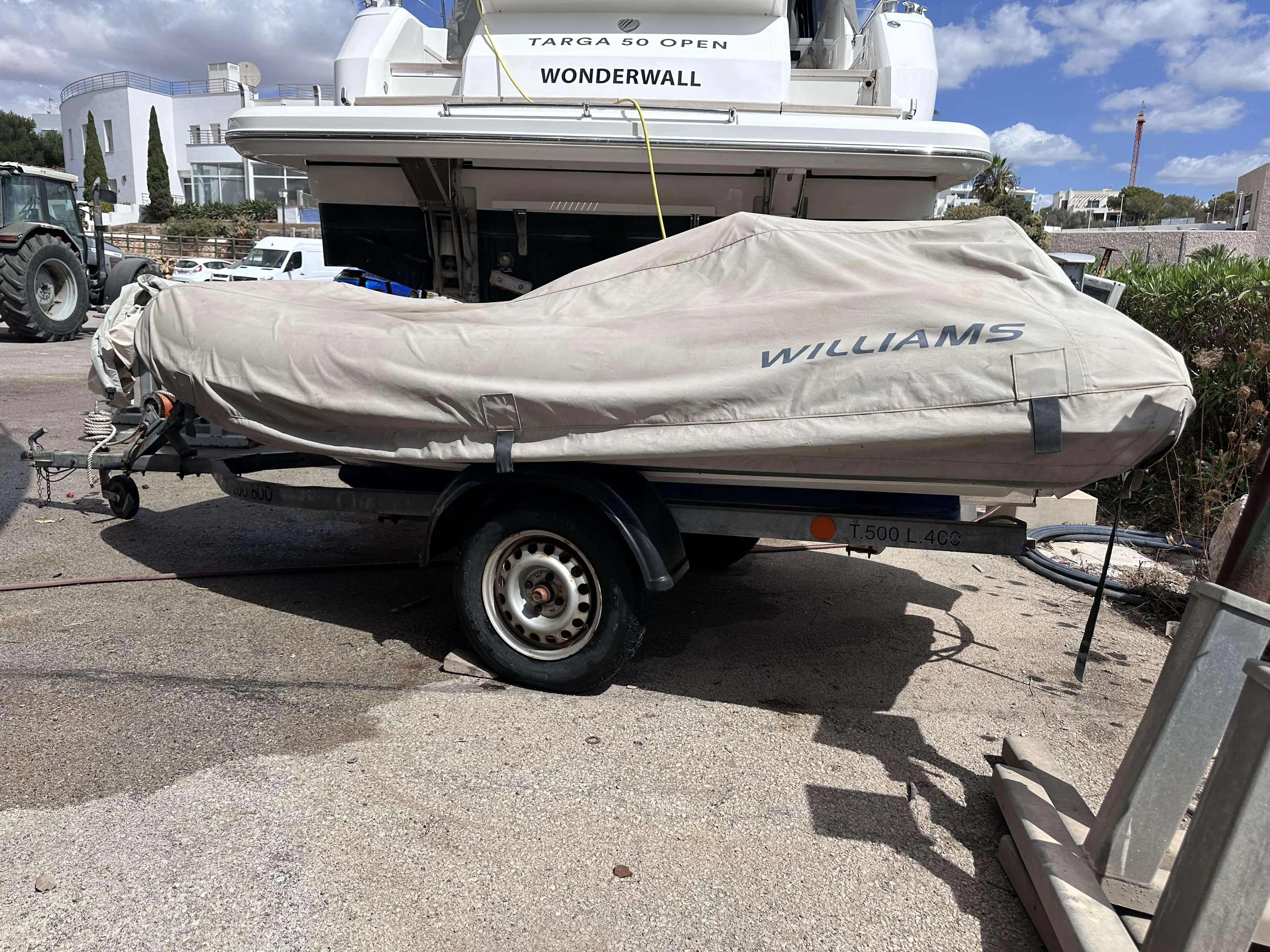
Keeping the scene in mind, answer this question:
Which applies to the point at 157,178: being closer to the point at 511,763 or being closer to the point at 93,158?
the point at 93,158

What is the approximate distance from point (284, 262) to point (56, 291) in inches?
208

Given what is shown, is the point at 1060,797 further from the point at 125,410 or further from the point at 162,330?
the point at 125,410

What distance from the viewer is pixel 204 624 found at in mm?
4824

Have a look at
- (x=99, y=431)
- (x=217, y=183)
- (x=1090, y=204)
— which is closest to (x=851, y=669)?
(x=99, y=431)

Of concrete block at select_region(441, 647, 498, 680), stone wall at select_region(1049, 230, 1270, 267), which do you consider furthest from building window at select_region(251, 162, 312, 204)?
concrete block at select_region(441, 647, 498, 680)

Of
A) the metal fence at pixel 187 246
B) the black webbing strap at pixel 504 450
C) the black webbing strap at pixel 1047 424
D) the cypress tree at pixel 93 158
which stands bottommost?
the black webbing strap at pixel 504 450

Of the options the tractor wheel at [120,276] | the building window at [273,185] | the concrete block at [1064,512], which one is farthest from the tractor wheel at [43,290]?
the building window at [273,185]

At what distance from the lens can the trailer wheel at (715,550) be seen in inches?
229

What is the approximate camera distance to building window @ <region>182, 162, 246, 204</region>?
5981cm

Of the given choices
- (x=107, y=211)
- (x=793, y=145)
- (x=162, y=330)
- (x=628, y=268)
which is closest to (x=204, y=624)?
(x=162, y=330)

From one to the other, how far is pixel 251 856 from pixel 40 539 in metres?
4.33

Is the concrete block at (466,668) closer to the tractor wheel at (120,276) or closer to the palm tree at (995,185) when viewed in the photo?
the tractor wheel at (120,276)

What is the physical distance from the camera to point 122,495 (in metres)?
6.55

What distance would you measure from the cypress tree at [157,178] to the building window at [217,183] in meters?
1.65
